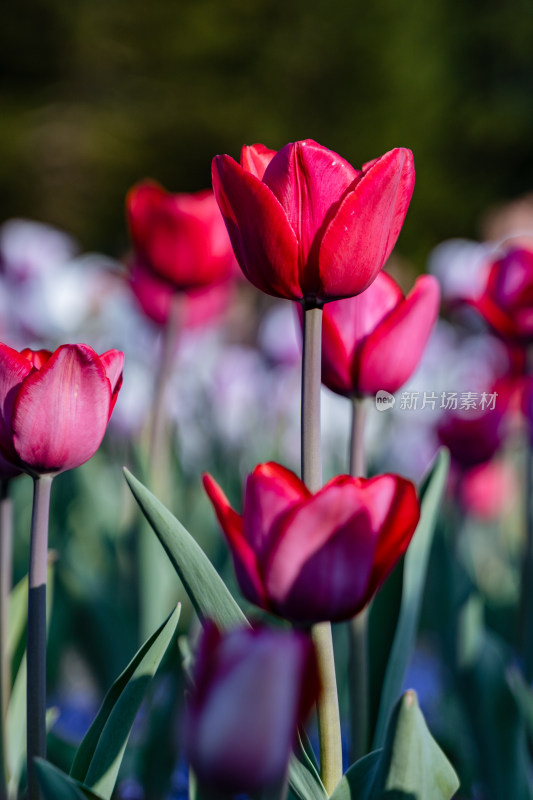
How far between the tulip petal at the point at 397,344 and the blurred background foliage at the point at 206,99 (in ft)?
25.0

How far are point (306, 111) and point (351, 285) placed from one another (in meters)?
9.32

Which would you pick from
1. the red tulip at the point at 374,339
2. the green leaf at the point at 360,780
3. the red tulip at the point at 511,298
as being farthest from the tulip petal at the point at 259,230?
the red tulip at the point at 511,298

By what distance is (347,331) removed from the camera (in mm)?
478

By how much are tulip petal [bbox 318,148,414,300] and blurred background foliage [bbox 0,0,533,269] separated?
772cm

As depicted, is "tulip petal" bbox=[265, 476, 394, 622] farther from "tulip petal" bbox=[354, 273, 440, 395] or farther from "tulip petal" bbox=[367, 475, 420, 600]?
"tulip petal" bbox=[354, 273, 440, 395]

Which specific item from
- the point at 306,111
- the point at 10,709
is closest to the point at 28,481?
the point at 10,709

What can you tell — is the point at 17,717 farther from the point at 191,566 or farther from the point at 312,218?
the point at 312,218

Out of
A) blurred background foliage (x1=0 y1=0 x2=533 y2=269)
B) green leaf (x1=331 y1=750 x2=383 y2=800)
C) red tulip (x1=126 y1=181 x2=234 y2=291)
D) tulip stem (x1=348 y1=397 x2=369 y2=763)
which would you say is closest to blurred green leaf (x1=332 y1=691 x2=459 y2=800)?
green leaf (x1=331 y1=750 x2=383 y2=800)

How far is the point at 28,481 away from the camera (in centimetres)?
116

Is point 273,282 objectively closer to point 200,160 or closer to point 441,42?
point 200,160

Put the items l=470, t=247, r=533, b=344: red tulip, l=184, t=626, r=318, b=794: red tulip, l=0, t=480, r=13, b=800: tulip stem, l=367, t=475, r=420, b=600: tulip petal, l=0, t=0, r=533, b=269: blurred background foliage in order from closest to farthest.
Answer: l=184, t=626, r=318, b=794: red tulip → l=367, t=475, r=420, b=600: tulip petal → l=0, t=480, r=13, b=800: tulip stem → l=470, t=247, r=533, b=344: red tulip → l=0, t=0, r=533, b=269: blurred background foliage

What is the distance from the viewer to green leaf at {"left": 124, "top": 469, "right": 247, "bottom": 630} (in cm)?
37

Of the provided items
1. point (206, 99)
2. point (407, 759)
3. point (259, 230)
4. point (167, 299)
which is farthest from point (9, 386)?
point (206, 99)

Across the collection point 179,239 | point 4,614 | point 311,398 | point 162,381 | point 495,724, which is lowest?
point 495,724
